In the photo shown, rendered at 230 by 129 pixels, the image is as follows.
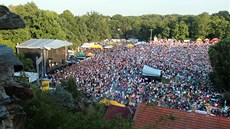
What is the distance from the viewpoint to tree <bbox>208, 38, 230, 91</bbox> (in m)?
23.5

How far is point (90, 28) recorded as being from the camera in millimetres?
66875

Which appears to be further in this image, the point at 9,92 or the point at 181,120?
the point at 181,120

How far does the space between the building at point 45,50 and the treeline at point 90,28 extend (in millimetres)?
4512

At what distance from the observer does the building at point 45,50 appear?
32.2 metres

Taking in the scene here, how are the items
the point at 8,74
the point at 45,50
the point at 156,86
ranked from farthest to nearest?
the point at 45,50 < the point at 156,86 < the point at 8,74

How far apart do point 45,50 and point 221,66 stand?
20.8 m

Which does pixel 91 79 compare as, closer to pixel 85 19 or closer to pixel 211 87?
pixel 211 87

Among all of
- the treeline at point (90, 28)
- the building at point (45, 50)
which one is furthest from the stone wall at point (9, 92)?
the treeline at point (90, 28)

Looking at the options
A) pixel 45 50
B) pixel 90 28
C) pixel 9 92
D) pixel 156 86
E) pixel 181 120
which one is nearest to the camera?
pixel 9 92

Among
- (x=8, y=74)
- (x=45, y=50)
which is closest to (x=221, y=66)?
(x=45, y=50)

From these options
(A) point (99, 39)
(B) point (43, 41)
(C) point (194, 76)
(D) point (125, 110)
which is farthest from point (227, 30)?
(D) point (125, 110)

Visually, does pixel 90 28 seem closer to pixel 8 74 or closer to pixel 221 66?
pixel 221 66

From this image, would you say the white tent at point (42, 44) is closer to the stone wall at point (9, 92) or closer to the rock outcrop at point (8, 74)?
the stone wall at point (9, 92)

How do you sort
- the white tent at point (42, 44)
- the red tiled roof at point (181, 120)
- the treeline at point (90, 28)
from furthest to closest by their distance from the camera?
the treeline at point (90, 28)
the white tent at point (42, 44)
the red tiled roof at point (181, 120)
